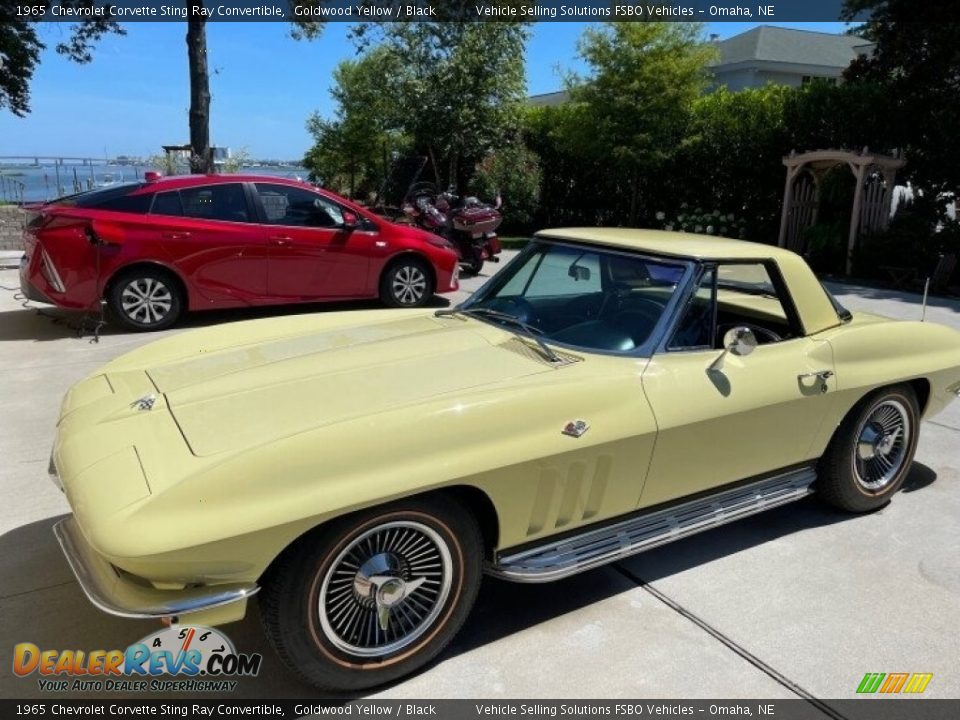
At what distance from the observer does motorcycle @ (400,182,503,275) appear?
36.2 ft

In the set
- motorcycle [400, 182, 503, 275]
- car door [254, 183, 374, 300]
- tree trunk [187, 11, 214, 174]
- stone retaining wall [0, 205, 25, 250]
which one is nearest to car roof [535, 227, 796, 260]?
car door [254, 183, 374, 300]

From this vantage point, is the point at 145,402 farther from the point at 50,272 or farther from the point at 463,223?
the point at 463,223

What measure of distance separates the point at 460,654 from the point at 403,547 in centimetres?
55

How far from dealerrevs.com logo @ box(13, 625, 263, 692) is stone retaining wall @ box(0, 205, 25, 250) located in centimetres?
1317

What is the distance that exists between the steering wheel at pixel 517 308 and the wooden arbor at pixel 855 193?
1005 centimetres

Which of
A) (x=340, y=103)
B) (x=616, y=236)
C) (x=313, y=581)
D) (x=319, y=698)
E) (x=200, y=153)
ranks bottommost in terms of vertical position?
(x=319, y=698)

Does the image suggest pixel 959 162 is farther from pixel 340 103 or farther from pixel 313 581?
pixel 340 103

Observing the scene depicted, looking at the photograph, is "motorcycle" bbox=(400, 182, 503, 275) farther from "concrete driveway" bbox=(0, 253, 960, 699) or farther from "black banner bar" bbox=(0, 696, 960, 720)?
"black banner bar" bbox=(0, 696, 960, 720)

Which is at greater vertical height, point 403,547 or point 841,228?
point 841,228

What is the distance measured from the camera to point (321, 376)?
2816 millimetres

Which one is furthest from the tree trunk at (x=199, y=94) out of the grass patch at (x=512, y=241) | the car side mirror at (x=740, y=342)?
the car side mirror at (x=740, y=342)

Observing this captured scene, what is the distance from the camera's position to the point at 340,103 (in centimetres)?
2241

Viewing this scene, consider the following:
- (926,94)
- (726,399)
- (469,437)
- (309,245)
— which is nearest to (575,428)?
(469,437)

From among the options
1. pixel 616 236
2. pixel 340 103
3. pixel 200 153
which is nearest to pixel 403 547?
pixel 616 236
